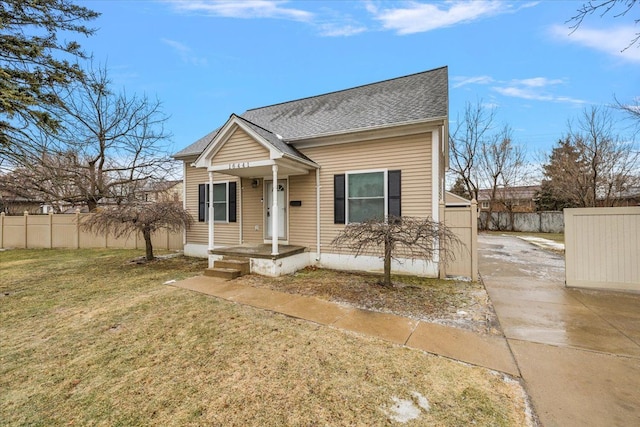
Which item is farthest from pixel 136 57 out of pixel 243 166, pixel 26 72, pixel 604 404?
pixel 604 404

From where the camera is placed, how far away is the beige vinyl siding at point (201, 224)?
9492 millimetres

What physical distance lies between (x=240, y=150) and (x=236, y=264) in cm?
312

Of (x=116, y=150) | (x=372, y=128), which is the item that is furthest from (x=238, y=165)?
(x=116, y=150)

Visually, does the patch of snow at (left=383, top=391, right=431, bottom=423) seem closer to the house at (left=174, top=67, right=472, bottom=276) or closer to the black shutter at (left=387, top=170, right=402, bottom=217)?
the house at (left=174, top=67, right=472, bottom=276)

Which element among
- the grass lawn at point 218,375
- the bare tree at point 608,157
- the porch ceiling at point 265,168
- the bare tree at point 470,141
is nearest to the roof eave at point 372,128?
the porch ceiling at point 265,168

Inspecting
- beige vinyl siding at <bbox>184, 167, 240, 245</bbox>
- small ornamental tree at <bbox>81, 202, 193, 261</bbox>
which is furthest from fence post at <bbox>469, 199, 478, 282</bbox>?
small ornamental tree at <bbox>81, 202, 193, 261</bbox>

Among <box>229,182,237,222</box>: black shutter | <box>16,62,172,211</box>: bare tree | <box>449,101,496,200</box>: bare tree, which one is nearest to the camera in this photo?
<box>229,182,237,222</box>: black shutter

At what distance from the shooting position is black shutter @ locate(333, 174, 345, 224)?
7.65 metres

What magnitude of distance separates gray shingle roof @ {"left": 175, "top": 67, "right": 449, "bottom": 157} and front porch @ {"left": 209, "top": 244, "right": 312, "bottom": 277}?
2890 millimetres

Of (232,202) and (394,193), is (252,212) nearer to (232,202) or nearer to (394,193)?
(232,202)

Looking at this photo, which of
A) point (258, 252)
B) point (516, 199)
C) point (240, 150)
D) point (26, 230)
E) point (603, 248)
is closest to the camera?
point (603, 248)

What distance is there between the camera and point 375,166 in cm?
729

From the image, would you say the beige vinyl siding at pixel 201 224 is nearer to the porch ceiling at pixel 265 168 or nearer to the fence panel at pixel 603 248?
the porch ceiling at pixel 265 168

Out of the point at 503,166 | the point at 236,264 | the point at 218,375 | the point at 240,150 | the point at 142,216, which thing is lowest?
the point at 218,375
